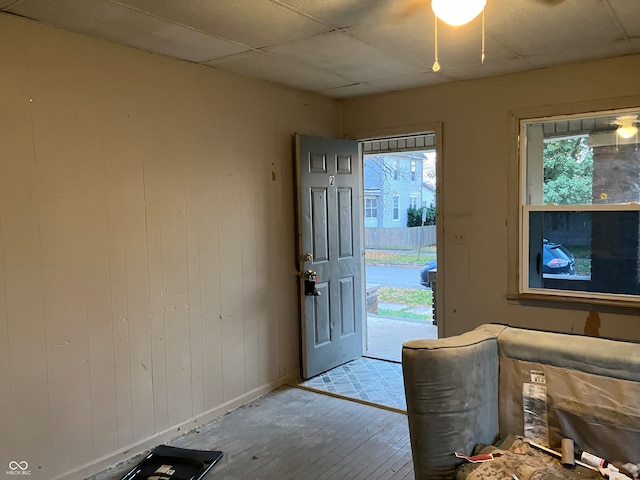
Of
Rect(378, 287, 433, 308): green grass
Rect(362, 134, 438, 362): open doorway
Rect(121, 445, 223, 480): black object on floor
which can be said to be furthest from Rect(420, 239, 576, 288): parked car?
Rect(378, 287, 433, 308): green grass

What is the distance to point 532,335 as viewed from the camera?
209 centimetres

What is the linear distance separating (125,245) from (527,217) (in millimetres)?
2792

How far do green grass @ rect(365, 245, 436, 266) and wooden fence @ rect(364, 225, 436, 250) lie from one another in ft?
0.35

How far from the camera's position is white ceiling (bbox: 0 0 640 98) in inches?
92.2

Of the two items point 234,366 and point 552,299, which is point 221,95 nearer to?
point 234,366

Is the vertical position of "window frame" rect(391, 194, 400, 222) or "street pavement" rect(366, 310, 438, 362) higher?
"window frame" rect(391, 194, 400, 222)

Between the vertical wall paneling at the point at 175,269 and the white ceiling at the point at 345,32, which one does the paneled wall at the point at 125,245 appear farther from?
the white ceiling at the point at 345,32

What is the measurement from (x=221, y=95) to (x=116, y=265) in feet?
4.51

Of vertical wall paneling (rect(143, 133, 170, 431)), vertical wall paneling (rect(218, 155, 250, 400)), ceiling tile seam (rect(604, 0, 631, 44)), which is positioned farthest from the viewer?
vertical wall paneling (rect(218, 155, 250, 400))

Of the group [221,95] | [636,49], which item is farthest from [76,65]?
[636,49]

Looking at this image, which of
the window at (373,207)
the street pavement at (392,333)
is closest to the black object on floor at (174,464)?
the street pavement at (392,333)

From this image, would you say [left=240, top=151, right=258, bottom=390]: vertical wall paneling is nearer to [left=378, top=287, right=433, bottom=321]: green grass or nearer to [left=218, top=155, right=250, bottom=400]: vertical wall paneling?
[left=218, top=155, right=250, bottom=400]: vertical wall paneling

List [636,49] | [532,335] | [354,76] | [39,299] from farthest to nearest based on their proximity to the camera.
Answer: [354,76] → [636,49] → [39,299] → [532,335]

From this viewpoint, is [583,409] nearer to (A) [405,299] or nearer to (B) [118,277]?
(B) [118,277]
